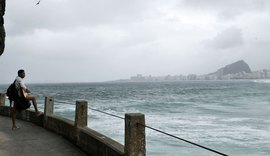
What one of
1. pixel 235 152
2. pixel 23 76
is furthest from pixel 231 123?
pixel 23 76

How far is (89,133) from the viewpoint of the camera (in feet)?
22.3

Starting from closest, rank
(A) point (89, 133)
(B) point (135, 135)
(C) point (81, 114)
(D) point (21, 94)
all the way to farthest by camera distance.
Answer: (B) point (135, 135) → (A) point (89, 133) → (C) point (81, 114) → (D) point (21, 94)

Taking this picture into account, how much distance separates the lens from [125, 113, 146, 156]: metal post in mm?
4852

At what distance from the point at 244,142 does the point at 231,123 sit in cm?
646

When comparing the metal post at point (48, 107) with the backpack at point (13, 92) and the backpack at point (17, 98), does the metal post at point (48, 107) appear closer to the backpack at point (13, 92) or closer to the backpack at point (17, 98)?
the backpack at point (17, 98)

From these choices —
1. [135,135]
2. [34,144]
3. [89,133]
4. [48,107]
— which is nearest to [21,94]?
[48,107]

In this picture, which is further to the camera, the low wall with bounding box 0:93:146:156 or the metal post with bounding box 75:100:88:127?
the metal post with bounding box 75:100:88:127

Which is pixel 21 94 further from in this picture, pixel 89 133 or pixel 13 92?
pixel 89 133

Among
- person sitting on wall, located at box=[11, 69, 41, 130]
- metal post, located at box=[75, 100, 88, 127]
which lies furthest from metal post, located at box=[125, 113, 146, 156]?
person sitting on wall, located at box=[11, 69, 41, 130]

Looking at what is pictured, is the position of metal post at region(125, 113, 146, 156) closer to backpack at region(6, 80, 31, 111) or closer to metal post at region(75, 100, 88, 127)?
metal post at region(75, 100, 88, 127)

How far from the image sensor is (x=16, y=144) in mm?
7523

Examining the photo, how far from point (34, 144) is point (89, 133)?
5.73 feet

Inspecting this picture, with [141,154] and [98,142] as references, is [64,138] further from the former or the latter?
[141,154]

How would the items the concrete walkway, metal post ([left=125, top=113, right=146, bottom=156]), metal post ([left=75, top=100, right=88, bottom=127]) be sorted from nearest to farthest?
metal post ([left=125, top=113, right=146, bottom=156]) < the concrete walkway < metal post ([left=75, top=100, right=88, bottom=127])
